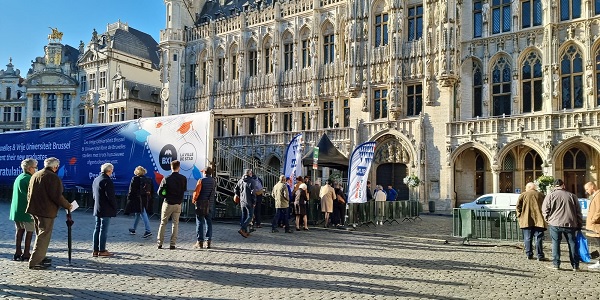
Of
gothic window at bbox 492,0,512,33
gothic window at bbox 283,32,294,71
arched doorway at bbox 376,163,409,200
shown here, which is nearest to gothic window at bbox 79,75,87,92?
gothic window at bbox 283,32,294,71

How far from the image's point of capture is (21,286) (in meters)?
7.21

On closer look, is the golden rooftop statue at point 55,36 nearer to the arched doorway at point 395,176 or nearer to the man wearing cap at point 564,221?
the arched doorway at point 395,176

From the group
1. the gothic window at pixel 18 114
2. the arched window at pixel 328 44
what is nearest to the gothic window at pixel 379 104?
the arched window at pixel 328 44

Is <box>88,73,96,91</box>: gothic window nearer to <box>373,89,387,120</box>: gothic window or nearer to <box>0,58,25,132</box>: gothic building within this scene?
<box>0,58,25,132</box>: gothic building

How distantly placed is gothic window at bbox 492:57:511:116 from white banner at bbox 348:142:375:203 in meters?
12.9

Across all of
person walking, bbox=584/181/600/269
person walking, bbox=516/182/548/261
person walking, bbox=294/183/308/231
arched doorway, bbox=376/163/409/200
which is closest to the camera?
person walking, bbox=584/181/600/269

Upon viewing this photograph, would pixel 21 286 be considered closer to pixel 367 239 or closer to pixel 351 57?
pixel 367 239

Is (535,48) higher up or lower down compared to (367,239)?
higher up

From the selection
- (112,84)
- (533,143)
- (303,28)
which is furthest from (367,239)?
(112,84)

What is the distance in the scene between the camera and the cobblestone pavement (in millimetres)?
7254

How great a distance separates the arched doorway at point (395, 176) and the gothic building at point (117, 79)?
2428 centimetres

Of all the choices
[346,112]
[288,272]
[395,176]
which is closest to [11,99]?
[346,112]

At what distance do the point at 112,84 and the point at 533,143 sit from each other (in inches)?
1418

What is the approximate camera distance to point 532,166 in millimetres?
26484
